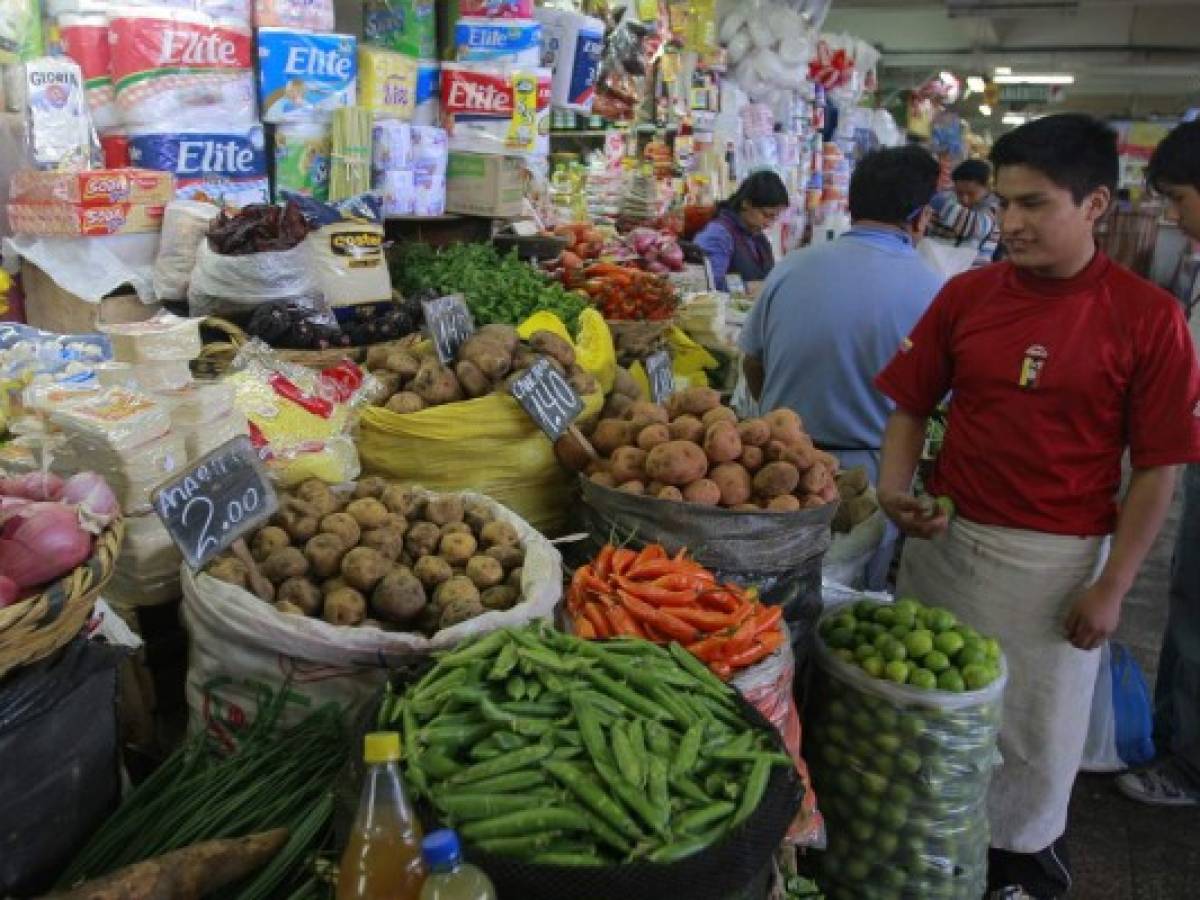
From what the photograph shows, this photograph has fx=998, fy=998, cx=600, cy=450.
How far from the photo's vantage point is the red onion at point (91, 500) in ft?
5.13

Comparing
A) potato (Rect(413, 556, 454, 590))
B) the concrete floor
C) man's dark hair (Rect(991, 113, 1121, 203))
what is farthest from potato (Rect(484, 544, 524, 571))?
the concrete floor

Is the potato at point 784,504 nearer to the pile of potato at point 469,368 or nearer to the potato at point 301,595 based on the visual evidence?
the pile of potato at point 469,368

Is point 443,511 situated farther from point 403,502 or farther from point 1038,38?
point 1038,38

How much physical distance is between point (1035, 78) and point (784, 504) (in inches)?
816

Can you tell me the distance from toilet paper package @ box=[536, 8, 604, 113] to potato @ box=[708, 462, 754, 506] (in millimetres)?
3204

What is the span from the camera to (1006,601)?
8.48 ft

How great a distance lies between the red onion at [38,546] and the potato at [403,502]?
2.47 feet

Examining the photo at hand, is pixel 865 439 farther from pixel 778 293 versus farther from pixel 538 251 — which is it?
pixel 538 251

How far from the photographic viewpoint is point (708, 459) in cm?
237

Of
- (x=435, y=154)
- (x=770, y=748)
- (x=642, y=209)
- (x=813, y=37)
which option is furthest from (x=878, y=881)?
(x=813, y=37)

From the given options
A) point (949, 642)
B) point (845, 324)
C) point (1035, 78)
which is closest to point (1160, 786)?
point (949, 642)

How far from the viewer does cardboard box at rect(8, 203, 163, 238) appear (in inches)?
113

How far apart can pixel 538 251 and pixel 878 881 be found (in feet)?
10.4

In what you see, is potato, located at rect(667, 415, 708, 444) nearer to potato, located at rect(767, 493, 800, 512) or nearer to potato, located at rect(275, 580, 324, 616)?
potato, located at rect(767, 493, 800, 512)
